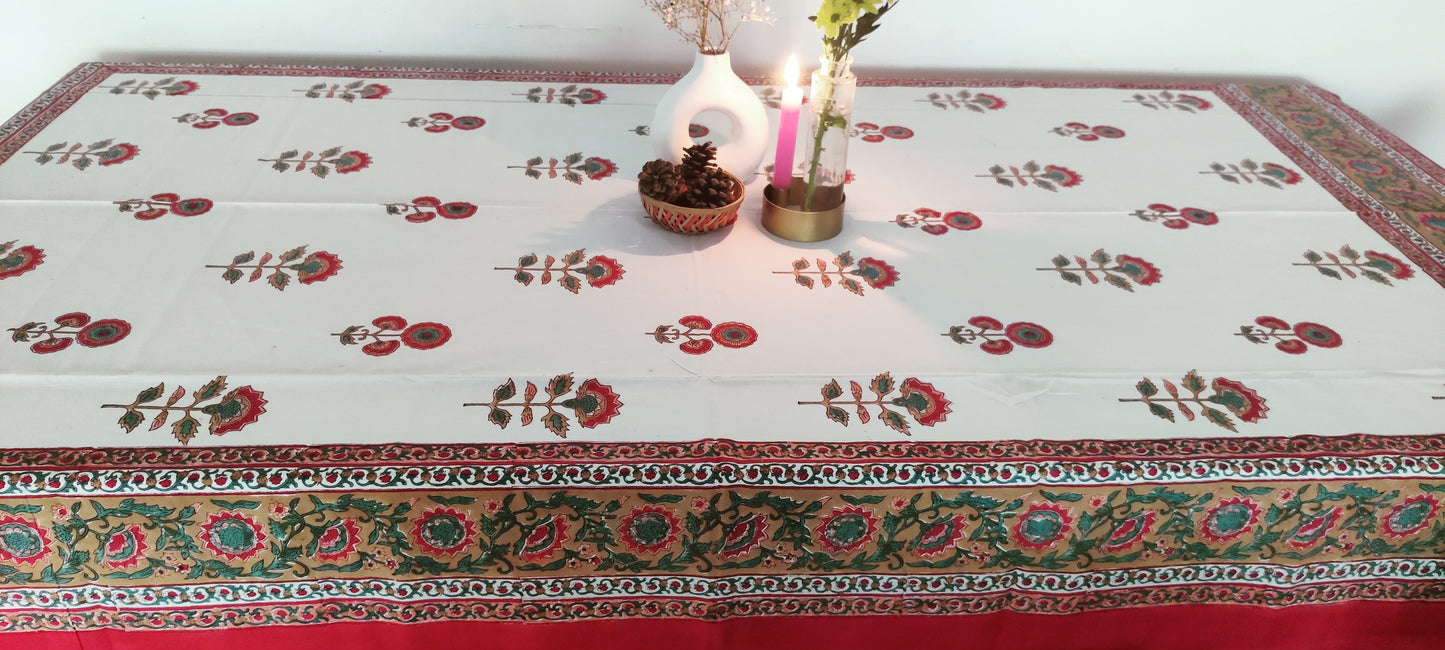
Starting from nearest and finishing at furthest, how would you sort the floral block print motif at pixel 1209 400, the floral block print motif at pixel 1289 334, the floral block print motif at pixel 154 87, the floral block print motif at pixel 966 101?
1. the floral block print motif at pixel 1209 400
2. the floral block print motif at pixel 1289 334
3. the floral block print motif at pixel 154 87
4. the floral block print motif at pixel 966 101

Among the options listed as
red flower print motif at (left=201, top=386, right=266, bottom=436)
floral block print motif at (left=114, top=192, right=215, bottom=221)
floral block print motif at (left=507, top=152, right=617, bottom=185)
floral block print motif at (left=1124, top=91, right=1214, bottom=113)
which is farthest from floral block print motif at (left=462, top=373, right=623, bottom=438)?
floral block print motif at (left=1124, top=91, right=1214, bottom=113)

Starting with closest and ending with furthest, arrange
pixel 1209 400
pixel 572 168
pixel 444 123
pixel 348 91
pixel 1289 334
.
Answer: pixel 1209 400 < pixel 1289 334 < pixel 572 168 < pixel 444 123 < pixel 348 91

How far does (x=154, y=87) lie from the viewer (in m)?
1.67

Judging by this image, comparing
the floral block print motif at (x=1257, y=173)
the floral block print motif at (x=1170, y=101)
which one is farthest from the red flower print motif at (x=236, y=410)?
the floral block print motif at (x=1170, y=101)

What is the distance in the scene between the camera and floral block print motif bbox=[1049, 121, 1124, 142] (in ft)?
5.38

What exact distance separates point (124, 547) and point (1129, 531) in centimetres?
105

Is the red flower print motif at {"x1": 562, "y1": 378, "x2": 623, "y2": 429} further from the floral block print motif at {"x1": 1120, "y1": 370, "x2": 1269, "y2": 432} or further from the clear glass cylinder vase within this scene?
the floral block print motif at {"x1": 1120, "y1": 370, "x2": 1269, "y2": 432}

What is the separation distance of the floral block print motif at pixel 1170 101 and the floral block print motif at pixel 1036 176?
0.43 meters

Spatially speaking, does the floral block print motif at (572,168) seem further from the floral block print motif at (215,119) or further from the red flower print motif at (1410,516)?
the red flower print motif at (1410,516)

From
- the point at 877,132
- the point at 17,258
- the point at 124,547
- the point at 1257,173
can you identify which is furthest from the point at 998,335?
the point at 17,258

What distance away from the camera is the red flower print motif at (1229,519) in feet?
3.10

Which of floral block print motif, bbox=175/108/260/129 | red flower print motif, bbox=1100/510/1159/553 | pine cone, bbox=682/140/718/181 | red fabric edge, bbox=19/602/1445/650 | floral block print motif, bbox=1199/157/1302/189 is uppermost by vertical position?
pine cone, bbox=682/140/718/181

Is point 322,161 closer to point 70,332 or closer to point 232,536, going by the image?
point 70,332

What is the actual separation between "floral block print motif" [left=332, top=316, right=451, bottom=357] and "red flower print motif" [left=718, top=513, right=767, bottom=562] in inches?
15.9
